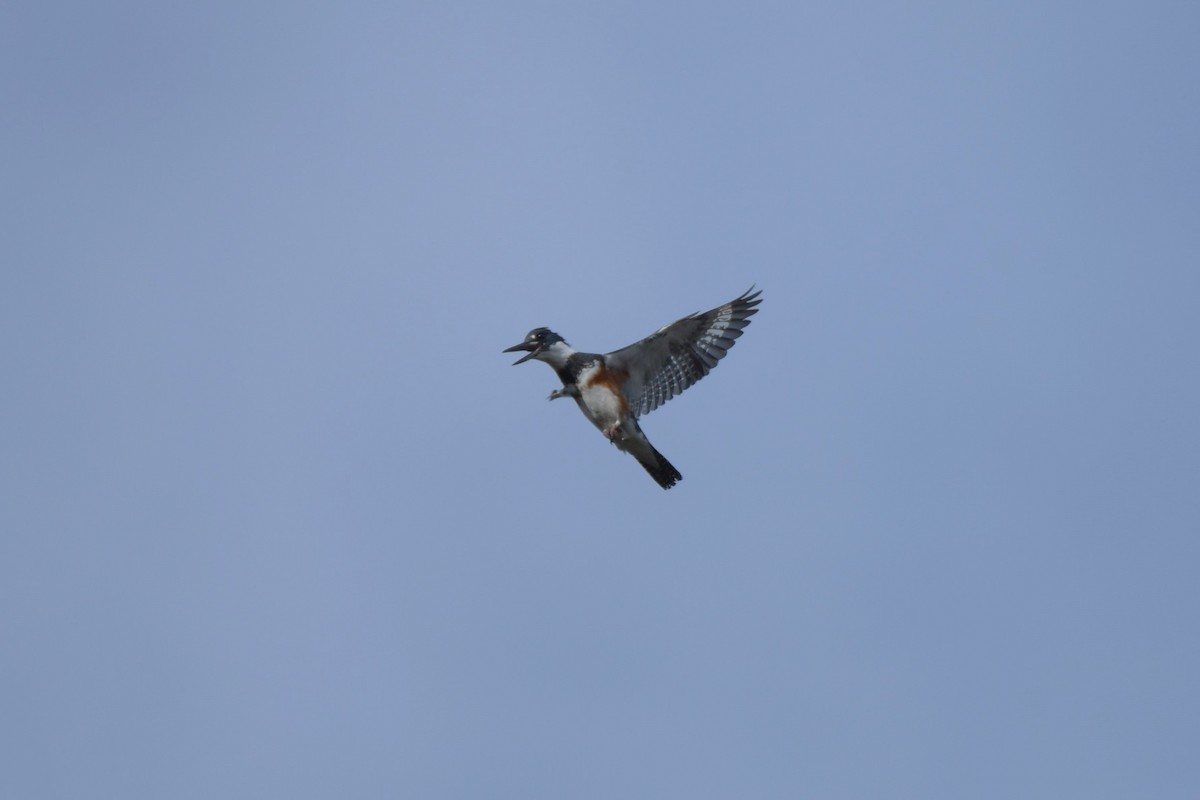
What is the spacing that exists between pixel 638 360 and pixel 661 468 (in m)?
1.03

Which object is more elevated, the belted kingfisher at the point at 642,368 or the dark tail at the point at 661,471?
the belted kingfisher at the point at 642,368

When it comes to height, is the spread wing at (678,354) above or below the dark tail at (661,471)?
above

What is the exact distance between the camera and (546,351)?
68.9ft

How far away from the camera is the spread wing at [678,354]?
20938 millimetres

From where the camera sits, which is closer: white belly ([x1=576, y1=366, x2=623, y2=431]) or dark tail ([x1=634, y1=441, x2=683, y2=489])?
white belly ([x1=576, y1=366, x2=623, y2=431])

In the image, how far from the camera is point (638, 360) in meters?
21.1

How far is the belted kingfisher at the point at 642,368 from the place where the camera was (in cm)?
2075

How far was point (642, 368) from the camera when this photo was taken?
21141 millimetres

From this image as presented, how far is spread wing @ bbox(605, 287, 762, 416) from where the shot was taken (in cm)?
2094

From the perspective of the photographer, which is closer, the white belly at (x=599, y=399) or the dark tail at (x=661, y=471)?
the white belly at (x=599, y=399)

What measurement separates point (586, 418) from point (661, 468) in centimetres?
84

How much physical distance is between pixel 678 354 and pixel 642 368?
363 mm

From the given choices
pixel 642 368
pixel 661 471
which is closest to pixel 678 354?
pixel 642 368

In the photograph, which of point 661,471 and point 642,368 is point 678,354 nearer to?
point 642,368
